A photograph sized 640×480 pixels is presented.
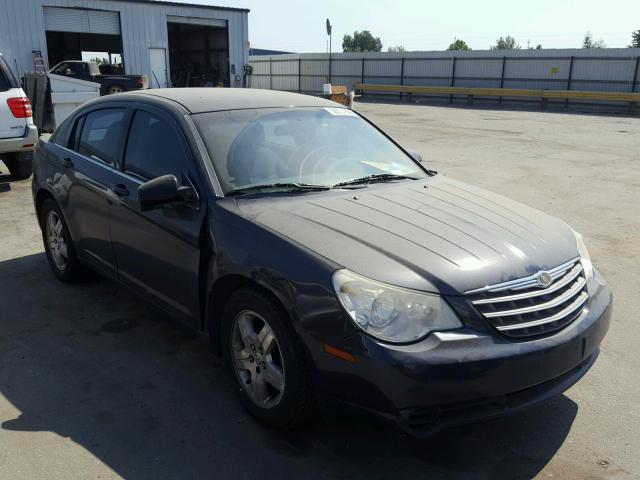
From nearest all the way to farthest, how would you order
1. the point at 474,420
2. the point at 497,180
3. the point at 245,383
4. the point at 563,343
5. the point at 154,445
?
the point at 474,420 < the point at 563,343 < the point at 154,445 < the point at 245,383 < the point at 497,180

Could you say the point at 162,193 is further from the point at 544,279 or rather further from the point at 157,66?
the point at 157,66

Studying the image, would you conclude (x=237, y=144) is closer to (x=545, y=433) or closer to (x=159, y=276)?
(x=159, y=276)

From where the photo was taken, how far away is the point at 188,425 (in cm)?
317

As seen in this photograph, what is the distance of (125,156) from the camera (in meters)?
4.13

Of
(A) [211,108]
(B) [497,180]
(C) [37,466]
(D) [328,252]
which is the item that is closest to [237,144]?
(A) [211,108]

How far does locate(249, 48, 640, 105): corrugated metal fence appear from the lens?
2791 cm

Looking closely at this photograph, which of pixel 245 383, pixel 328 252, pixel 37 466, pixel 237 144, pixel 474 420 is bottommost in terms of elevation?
pixel 37 466

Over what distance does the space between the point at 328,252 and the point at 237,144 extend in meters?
1.20

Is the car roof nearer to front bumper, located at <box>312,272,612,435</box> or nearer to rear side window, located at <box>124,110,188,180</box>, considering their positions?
rear side window, located at <box>124,110,188,180</box>

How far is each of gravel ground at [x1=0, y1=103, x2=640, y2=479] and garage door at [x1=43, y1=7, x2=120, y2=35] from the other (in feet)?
70.2

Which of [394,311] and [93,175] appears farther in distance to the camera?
[93,175]

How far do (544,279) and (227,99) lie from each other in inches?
93.6

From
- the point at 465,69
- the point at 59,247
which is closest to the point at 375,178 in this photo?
the point at 59,247

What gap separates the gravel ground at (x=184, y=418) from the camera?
112 inches
